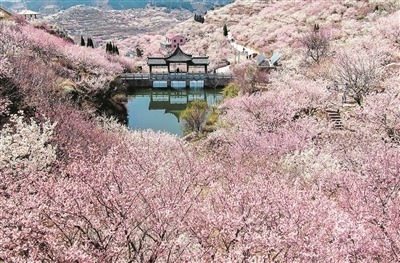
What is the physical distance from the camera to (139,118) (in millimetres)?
37719

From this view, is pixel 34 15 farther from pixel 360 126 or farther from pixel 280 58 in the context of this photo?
pixel 360 126

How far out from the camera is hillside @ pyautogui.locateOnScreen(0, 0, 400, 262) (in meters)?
8.02

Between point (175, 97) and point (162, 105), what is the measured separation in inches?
151

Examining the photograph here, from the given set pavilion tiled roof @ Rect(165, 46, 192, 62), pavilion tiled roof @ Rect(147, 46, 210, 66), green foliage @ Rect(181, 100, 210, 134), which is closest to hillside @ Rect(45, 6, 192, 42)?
pavilion tiled roof @ Rect(147, 46, 210, 66)

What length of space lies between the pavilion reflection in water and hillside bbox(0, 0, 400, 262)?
9590mm

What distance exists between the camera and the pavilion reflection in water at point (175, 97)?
42312 millimetres

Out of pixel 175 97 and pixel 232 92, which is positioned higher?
pixel 232 92

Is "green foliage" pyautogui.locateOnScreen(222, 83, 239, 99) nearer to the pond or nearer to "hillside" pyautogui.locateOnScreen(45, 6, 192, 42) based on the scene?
the pond

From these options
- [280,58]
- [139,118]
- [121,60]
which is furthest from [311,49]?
[121,60]

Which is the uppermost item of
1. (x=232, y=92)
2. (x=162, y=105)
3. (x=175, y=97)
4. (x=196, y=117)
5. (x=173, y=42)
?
(x=173, y=42)

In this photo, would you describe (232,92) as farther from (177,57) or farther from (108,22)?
(108,22)

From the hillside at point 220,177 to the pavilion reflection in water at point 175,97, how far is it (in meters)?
9.59

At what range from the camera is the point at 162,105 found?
43.2 meters

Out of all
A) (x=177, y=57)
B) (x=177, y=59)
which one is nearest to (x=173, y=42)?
(x=177, y=57)
